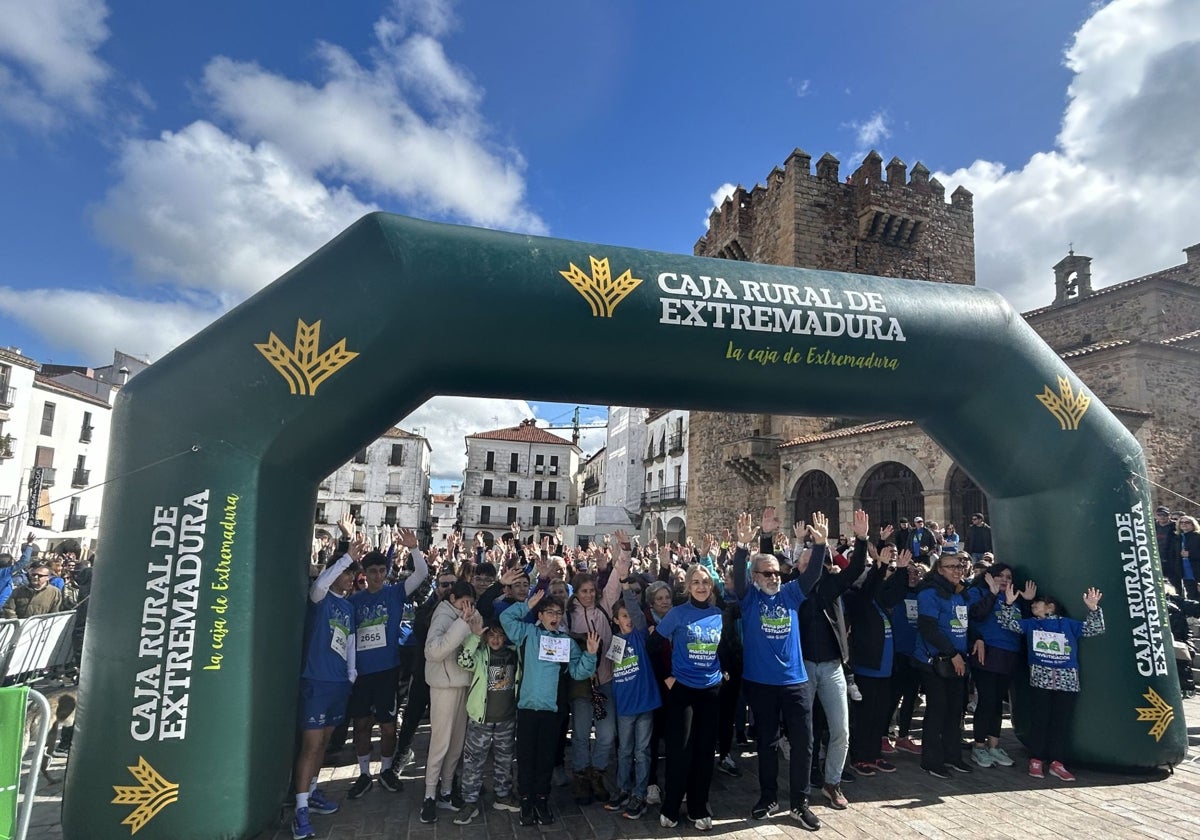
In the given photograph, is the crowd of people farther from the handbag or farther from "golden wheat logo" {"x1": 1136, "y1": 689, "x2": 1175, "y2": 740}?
"golden wheat logo" {"x1": 1136, "y1": 689, "x2": 1175, "y2": 740}

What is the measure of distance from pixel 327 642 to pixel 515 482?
47599 millimetres

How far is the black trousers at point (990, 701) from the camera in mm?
5945

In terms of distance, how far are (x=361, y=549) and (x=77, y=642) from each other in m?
4.61

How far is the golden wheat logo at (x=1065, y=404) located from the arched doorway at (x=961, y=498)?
31.8 feet

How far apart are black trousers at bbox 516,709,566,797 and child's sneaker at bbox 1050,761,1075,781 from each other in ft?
14.0

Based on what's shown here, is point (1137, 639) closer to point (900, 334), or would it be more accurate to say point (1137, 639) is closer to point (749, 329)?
point (900, 334)

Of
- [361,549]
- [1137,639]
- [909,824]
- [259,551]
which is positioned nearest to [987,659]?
[1137,639]

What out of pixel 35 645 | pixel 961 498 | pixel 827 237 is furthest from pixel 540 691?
pixel 827 237

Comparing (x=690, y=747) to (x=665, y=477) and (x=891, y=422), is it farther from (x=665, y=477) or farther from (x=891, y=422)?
(x=665, y=477)

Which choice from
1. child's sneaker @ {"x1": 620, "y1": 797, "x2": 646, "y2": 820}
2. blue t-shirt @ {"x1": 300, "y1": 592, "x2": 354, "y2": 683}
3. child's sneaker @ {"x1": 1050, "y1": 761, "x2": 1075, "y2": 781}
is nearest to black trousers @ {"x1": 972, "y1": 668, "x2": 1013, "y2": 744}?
child's sneaker @ {"x1": 1050, "y1": 761, "x2": 1075, "y2": 781}

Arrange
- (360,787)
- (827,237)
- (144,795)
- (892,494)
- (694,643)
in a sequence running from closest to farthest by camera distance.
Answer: (144,795), (694,643), (360,787), (892,494), (827,237)

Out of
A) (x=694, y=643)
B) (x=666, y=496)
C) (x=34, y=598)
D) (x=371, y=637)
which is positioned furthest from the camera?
(x=666, y=496)

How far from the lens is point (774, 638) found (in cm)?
489

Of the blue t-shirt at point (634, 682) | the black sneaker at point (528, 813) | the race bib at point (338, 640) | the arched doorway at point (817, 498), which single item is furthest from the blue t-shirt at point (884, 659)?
the arched doorway at point (817, 498)
